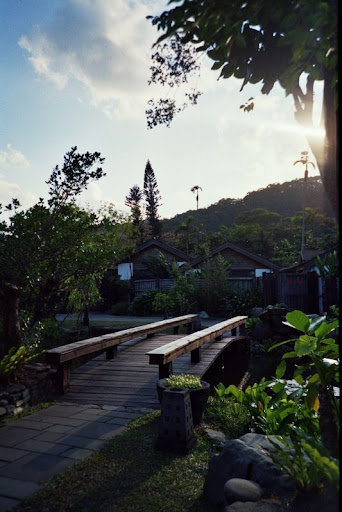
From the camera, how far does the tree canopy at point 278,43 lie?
2.40 m

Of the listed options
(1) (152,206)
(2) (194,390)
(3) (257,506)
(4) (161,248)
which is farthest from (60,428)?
(1) (152,206)

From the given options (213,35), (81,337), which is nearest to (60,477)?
(213,35)

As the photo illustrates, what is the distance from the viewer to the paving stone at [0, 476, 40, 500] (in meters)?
3.49

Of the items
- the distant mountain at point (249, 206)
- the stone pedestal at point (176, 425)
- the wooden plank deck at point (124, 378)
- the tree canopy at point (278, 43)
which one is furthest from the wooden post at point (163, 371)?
the distant mountain at point (249, 206)

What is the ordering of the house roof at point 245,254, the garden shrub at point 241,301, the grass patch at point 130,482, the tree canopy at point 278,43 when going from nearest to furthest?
the tree canopy at point 278,43 → the grass patch at point 130,482 → the garden shrub at point 241,301 → the house roof at point 245,254

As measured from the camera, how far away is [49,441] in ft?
15.9

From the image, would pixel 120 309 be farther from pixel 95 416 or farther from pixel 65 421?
pixel 65 421

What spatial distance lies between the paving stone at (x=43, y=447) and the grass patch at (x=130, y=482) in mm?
448

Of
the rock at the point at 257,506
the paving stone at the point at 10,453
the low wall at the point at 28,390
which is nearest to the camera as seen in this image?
the rock at the point at 257,506

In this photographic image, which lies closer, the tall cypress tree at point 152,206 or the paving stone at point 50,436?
the paving stone at point 50,436

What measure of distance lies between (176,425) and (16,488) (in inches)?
69.2

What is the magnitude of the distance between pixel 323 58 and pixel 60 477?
13.0 feet

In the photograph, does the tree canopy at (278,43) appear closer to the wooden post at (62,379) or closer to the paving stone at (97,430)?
the paving stone at (97,430)

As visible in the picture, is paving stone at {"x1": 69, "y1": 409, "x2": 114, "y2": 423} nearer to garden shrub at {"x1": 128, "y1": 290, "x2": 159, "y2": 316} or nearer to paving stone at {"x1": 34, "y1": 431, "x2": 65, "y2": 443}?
paving stone at {"x1": 34, "y1": 431, "x2": 65, "y2": 443}
